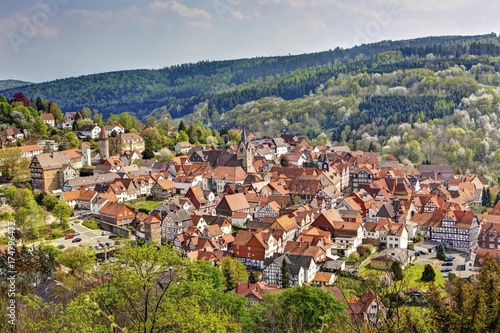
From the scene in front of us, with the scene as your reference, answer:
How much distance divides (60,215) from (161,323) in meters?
29.1

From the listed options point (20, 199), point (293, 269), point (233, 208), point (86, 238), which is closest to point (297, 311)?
point (293, 269)

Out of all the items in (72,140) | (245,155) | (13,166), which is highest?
(72,140)

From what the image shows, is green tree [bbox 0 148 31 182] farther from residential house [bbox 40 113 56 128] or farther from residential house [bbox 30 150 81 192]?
residential house [bbox 40 113 56 128]

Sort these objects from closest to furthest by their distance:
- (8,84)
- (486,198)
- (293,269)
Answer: (293,269) → (486,198) → (8,84)

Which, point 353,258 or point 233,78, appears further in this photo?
point 233,78

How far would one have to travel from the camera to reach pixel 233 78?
184875mm

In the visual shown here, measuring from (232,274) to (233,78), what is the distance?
529 feet

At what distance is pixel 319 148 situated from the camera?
6800 centimetres

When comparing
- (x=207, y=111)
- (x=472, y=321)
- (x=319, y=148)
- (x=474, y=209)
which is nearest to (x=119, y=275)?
(x=472, y=321)

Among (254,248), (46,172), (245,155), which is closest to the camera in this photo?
(254,248)

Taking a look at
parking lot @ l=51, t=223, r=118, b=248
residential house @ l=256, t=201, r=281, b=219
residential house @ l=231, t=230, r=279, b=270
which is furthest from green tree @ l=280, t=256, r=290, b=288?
parking lot @ l=51, t=223, r=118, b=248

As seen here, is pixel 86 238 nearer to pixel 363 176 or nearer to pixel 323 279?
pixel 323 279

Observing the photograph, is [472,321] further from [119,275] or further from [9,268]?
[9,268]

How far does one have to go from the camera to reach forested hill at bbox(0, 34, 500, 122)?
125 m
